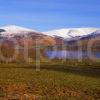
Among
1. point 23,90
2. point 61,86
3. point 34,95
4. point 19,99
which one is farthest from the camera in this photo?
point 61,86

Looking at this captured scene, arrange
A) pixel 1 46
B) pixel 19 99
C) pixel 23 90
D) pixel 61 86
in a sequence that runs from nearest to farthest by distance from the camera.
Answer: pixel 19 99, pixel 23 90, pixel 61 86, pixel 1 46

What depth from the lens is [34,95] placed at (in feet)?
47.3

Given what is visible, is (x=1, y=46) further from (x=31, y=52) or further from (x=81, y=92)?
(x=81, y=92)

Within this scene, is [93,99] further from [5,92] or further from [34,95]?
[5,92]

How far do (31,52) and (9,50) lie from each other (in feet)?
14.7

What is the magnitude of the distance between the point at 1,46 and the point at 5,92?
30849 mm

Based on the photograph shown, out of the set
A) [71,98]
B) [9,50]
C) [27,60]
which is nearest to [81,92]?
[71,98]

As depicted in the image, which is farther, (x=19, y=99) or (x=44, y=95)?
(x=44, y=95)

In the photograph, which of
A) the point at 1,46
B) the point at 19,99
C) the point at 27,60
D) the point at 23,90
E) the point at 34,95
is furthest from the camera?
the point at 1,46

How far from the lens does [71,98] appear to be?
13789 mm

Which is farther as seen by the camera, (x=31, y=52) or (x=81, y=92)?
(x=31, y=52)

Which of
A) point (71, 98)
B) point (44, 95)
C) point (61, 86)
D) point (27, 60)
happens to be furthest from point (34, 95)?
point (27, 60)

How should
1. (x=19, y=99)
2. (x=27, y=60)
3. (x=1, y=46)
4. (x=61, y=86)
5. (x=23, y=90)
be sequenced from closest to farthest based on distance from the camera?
(x=19, y=99) < (x=23, y=90) < (x=61, y=86) < (x=27, y=60) < (x=1, y=46)

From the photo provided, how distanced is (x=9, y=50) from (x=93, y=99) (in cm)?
3057
